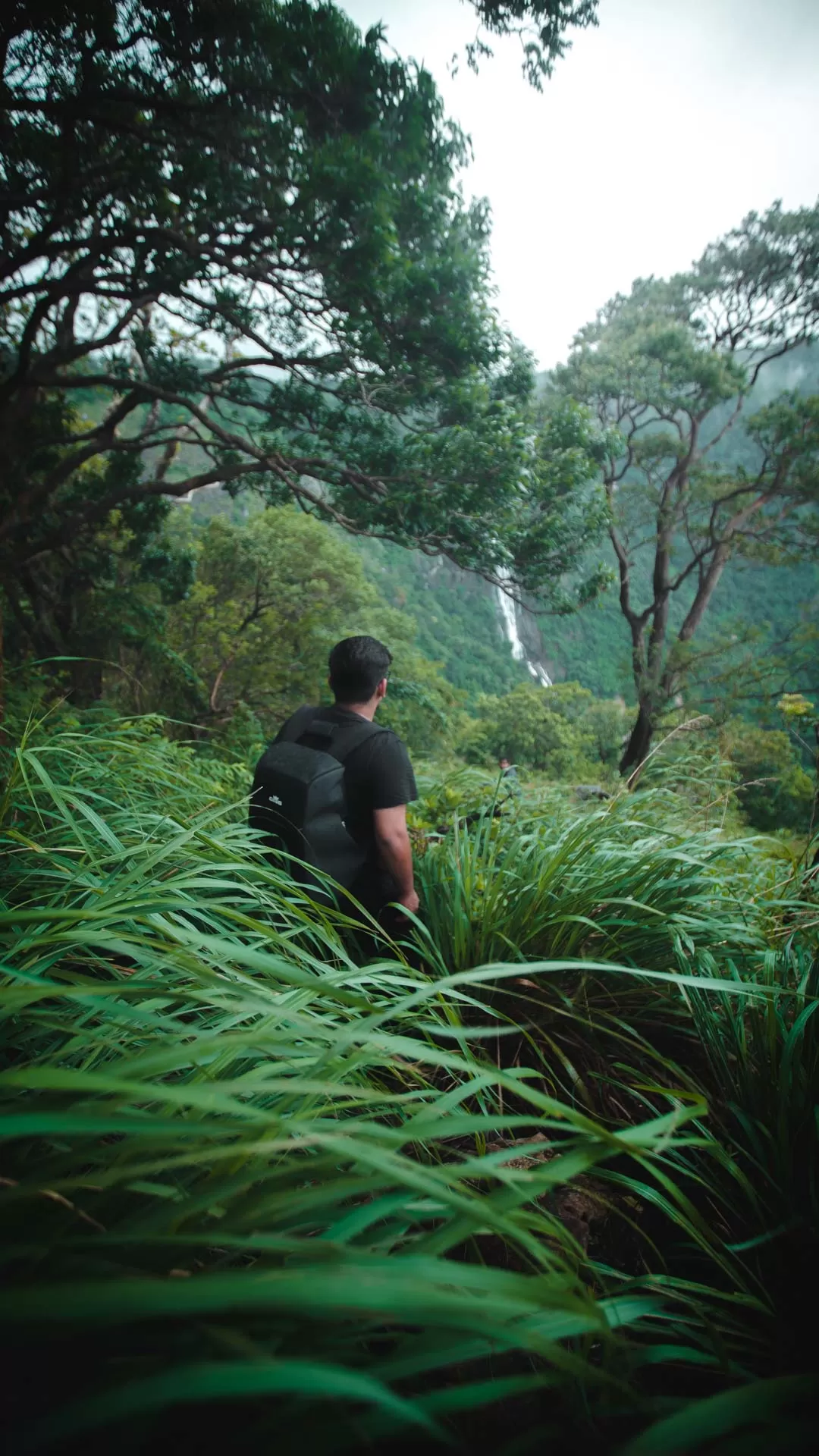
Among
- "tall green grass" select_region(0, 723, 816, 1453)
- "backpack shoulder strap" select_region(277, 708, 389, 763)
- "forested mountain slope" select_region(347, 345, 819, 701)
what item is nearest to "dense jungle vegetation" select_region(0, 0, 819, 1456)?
"tall green grass" select_region(0, 723, 816, 1453)

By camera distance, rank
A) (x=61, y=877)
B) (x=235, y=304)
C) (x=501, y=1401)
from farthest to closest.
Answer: (x=235, y=304)
(x=61, y=877)
(x=501, y=1401)

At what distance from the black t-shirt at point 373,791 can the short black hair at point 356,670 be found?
149mm

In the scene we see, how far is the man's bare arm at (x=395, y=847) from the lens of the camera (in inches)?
54.2

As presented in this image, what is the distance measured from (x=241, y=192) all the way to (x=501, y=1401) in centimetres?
523

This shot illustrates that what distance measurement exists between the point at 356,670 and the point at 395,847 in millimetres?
494

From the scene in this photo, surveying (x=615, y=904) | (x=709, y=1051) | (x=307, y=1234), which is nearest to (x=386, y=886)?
(x=615, y=904)

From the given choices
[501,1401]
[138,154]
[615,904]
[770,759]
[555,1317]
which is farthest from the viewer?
[770,759]

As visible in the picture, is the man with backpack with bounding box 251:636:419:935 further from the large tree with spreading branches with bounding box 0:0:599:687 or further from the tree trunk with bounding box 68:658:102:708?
the tree trunk with bounding box 68:658:102:708

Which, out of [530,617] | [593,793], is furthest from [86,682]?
[530,617]

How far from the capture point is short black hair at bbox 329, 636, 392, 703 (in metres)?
1.53

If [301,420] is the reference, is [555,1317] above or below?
below

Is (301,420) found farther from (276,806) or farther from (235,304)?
(276,806)

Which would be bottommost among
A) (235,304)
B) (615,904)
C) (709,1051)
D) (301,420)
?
(709,1051)

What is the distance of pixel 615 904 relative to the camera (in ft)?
3.85
